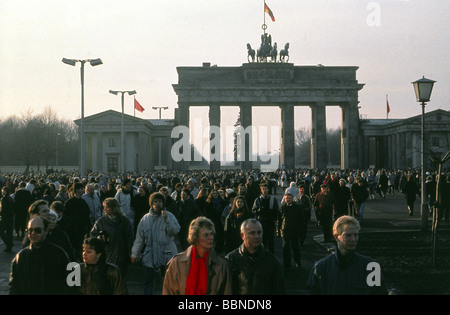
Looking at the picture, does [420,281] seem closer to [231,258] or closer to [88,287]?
[231,258]

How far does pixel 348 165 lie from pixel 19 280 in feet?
241

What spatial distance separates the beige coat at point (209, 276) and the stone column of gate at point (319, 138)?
7023 centimetres

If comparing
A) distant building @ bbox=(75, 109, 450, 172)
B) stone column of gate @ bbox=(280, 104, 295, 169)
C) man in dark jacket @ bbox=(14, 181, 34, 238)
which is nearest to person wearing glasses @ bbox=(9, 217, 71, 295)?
man in dark jacket @ bbox=(14, 181, 34, 238)

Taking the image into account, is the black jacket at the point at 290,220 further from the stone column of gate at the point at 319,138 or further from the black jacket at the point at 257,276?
the stone column of gate at the point at 319,138

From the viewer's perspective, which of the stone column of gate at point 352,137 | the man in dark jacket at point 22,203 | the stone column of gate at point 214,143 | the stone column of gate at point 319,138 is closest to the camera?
the man in dark jacket at point 22,203

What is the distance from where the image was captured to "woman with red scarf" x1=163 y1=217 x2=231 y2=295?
5.86 m

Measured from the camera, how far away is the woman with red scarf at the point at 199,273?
19.2 feet

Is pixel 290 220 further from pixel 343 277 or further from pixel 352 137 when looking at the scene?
pixel 352 137

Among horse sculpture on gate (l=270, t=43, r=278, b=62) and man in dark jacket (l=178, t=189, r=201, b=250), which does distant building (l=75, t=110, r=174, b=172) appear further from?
man in dark jacket (l=178, t=189, r=201, b=250)

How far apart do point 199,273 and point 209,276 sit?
4.1 inches

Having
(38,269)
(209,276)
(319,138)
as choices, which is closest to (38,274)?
(38,269)

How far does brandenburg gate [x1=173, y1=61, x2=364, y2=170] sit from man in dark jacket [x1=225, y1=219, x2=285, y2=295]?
69.2 meters

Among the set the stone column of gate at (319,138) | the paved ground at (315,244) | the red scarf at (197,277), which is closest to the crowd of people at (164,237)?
the red scarf at (197,277)
